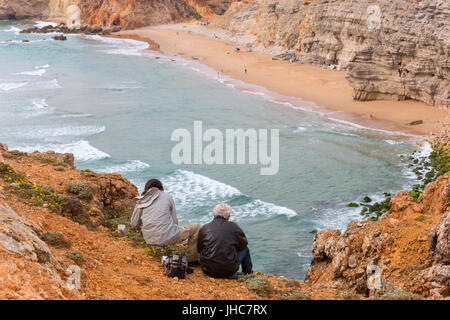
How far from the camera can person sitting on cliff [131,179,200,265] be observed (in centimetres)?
705

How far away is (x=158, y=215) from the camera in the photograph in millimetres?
7086

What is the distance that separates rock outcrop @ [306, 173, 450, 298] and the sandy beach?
16000 mm

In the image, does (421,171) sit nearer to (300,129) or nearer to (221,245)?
(300,129)

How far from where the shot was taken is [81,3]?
89.2m

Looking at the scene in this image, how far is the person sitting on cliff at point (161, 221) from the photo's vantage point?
7.05 meters

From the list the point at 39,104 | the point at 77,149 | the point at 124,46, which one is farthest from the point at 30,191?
the point at 124,46

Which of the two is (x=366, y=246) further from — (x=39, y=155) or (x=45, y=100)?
(x=45, y=100)

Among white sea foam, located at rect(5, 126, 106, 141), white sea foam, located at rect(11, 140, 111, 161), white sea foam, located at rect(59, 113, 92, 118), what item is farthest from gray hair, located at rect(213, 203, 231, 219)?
white sea foam, located at rect(59, 113, 92, 118)

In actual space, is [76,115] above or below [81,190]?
below

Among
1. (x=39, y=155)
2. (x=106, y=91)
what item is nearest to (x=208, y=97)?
(x=106, y=91)

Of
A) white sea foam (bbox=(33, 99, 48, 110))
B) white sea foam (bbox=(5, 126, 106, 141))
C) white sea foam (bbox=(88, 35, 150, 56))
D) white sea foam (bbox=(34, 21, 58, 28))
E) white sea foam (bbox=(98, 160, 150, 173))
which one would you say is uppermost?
white sea foam (bbox=(34, 21, 58, 28))

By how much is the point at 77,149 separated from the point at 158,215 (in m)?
15.4

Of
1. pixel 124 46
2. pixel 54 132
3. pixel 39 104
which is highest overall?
pixel 124 46

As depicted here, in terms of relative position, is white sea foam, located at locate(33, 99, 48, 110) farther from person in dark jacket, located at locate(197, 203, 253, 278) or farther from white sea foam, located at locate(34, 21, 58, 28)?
white sea foam, located at locate(34, 21, 58, 28)
